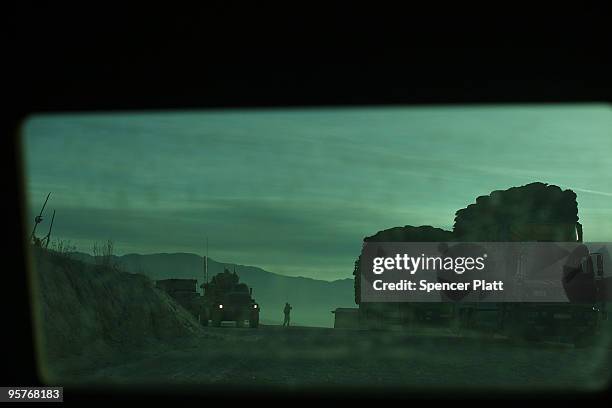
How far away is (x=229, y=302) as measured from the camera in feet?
144

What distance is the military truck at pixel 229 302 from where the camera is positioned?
43.5m

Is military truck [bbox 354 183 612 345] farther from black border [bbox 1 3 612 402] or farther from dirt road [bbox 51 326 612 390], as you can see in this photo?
black border [bbox 1 3 612 402]

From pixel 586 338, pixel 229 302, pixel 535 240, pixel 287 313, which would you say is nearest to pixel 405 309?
pixel 535 240

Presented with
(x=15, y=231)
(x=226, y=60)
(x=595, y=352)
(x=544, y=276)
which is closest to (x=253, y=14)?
(x=226, y=60)

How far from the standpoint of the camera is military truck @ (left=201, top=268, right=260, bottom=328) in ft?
143

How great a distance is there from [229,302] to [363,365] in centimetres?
2502

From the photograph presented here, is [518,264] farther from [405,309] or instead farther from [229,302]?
[229,302]

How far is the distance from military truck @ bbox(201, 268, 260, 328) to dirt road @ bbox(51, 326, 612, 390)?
42.7 feet

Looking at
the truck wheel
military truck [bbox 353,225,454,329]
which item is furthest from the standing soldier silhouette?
the truck wheel

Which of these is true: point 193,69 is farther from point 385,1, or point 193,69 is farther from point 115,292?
point 115,292

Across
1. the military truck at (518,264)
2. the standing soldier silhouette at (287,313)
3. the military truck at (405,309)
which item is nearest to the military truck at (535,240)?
the military truck at (518,264)

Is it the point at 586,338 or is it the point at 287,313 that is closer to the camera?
the point at 586,338

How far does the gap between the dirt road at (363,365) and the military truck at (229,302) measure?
42.7 ft

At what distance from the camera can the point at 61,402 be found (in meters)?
8.33
